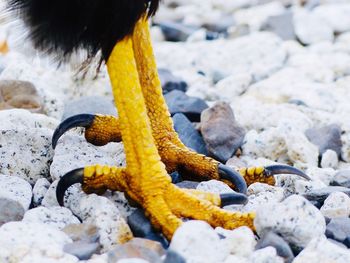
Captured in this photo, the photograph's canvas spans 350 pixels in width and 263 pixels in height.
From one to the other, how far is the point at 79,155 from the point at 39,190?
29cm

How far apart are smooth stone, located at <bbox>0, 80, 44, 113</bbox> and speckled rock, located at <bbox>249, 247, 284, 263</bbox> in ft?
7.48

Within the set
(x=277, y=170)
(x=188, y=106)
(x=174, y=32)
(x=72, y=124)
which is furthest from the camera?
(x=174, y=32)

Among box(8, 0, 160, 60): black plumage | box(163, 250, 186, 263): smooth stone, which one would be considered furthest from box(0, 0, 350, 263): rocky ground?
box(8, 0, 160, 60): black plumage

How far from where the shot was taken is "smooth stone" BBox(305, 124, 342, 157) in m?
4.73

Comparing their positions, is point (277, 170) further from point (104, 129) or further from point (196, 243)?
point (196, 243)

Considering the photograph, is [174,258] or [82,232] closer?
[174,258]

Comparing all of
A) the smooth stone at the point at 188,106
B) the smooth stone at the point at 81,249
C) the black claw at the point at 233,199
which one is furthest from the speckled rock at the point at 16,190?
the smooth stone at the point at 188,106

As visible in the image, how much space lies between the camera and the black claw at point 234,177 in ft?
11.8

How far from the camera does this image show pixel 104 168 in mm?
3451

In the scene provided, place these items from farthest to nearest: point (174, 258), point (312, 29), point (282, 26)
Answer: point (282, 26) → point (312, 29) → point (174, 258)

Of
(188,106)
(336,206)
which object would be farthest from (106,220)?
(188,106)

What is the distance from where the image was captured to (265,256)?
288 centimetres

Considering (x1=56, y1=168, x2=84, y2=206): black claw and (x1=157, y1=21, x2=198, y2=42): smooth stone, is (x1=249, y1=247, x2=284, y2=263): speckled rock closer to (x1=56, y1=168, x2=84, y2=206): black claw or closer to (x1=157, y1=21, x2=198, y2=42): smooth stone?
(x1=56, y1=168, x2=84, y2=206): black claw

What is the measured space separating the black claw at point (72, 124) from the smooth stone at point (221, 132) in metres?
0.78
